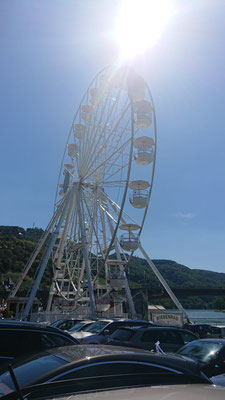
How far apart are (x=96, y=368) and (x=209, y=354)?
5.13 meters

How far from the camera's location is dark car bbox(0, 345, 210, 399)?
9.75ft

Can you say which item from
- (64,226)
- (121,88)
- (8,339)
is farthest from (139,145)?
(8,339)

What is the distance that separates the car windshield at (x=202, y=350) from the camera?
732 centimetres

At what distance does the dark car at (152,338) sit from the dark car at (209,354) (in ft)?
4.57

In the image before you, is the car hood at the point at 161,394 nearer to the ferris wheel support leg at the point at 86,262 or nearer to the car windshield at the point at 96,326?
the car windshield at the point at 96,326

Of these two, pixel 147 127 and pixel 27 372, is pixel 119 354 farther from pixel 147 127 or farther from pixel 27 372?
pixel 147 127

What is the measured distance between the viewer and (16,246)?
381ft

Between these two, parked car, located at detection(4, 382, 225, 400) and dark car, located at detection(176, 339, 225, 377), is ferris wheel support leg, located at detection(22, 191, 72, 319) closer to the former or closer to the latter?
dark car, located at detection(176, 339, 225, 377)

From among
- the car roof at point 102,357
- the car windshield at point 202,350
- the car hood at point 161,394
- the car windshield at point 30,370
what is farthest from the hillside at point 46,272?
the car hood at point 161,394

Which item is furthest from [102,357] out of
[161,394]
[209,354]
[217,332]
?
[217,332]

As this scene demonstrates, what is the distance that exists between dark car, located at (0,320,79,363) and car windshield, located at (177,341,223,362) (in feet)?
10.0

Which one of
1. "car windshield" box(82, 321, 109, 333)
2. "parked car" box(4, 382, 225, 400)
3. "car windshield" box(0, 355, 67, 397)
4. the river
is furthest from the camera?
the river

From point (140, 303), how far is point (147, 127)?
1705 centimetres

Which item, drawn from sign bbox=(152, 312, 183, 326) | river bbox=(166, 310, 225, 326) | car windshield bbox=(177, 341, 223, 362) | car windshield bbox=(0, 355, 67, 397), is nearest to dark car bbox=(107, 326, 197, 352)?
car windshield bbox=(177, 341, 223, 362)
